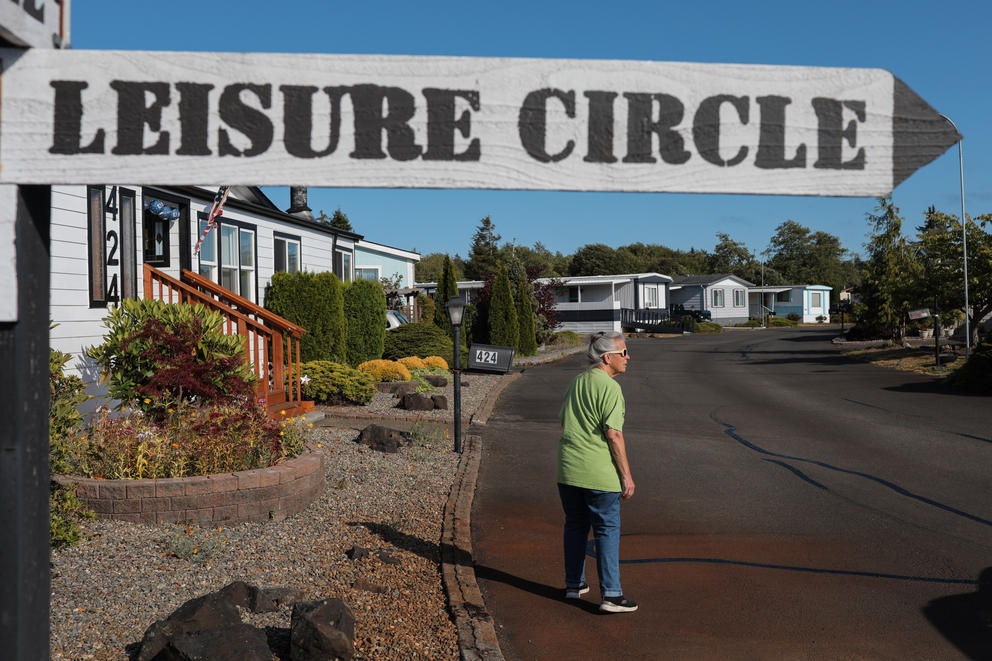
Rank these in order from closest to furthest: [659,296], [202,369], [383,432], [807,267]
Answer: [202,369] → [383,432] → [659,296] → [807,267]

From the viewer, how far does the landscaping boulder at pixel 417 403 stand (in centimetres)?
1465

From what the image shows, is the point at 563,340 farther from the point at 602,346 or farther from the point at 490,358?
the point at 602,346

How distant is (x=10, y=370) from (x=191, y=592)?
3799 mm

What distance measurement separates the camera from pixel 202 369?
8.57 metres

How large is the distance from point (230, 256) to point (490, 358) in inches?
229

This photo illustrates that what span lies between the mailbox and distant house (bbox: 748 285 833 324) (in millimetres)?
63305

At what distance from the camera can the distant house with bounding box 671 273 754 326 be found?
6525cm

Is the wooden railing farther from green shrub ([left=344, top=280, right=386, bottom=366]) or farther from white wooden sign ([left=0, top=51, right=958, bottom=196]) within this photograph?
white wooden sign ([left=0, top=51, right=958, bottom=196])

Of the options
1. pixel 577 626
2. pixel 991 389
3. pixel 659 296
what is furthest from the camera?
pixel 659 296

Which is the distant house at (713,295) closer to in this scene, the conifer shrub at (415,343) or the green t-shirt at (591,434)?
the conifer shrub at (415,343)

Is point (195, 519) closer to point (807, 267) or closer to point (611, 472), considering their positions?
point (611, 472)

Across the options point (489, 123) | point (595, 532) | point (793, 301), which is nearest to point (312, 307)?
point (595, 532)

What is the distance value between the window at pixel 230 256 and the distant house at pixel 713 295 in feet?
171

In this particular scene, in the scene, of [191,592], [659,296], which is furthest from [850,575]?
[659,296]
